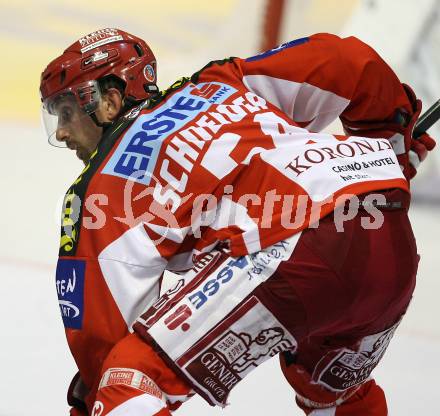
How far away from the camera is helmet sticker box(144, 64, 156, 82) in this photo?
2090 mm

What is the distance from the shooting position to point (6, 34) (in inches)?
198

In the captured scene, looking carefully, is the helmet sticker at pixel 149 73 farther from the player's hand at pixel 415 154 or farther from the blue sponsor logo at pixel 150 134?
the player's hand at pixel 415 154

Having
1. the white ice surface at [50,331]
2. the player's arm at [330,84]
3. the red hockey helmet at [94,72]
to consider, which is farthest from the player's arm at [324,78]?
the white ice surface at [50,331]

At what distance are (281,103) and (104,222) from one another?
50 cm

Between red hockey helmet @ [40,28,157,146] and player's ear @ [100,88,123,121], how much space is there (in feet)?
0.07

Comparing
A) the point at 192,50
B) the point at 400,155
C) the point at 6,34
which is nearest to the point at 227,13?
the point at 192,50

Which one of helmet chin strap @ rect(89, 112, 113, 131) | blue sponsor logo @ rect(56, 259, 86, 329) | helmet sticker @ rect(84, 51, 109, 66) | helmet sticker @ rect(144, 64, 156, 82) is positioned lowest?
blue sponsor logo @ rect(56, 259, 86, 329)

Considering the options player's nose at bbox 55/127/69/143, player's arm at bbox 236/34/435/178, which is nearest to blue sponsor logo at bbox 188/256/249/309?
player's arm at bbox 236/34/435/178

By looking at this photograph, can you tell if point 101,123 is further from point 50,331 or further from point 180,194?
point 50,331

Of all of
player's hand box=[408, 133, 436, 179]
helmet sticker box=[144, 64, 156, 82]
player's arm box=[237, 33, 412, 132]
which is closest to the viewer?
player's arm box=[237, 33, 412, 132]

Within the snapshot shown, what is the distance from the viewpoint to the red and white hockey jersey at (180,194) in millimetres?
1754

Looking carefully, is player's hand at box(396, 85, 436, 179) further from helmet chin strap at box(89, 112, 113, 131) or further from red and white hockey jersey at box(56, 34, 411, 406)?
helmet chin strap at box(89, 112, 113, 131)

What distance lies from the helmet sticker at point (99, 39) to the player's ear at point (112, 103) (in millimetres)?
101

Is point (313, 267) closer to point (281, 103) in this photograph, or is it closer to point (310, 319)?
point (310, 319)
